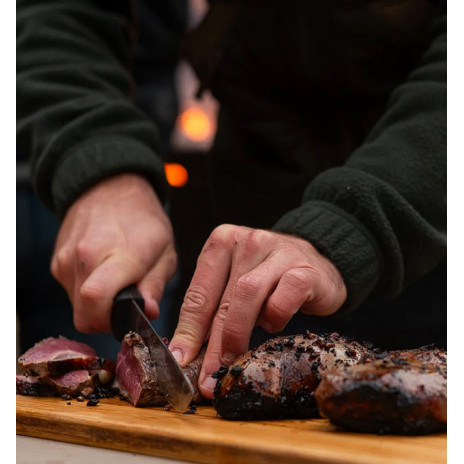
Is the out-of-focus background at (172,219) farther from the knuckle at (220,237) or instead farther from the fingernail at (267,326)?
the fingernail at (267,326)

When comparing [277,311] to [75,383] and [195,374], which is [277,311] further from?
[75,383]

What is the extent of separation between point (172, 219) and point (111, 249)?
0.15 m

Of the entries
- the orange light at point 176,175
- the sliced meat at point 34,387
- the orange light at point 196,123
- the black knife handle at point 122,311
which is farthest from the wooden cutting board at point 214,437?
the orange light at point 196,123

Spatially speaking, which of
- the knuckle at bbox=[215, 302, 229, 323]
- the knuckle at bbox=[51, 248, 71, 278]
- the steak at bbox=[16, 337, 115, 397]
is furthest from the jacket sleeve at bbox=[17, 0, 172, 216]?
the knuckle at bbox=[215, 302, 229, 323]

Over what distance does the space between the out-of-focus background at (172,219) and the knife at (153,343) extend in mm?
80

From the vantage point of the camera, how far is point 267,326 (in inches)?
44.6

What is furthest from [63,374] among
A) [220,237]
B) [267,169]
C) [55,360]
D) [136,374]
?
[267,169]

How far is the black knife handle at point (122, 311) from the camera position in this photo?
1391 millimetres

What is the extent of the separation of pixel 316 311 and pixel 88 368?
442 mm

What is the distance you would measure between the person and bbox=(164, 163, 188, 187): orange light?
0.03 metres

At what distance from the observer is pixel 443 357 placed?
1.02 m

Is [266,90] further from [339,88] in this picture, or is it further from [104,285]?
[104,285]

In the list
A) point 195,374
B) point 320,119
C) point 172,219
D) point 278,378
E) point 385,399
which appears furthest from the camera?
point 320,119

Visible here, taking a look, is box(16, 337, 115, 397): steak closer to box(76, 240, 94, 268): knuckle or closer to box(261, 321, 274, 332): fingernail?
box(76, 240, 94, 268): knuckle
